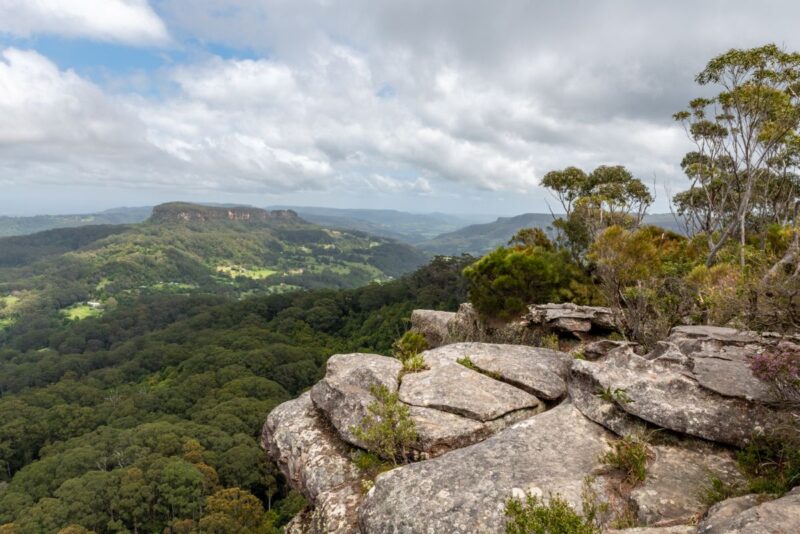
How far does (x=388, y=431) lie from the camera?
7902 mm

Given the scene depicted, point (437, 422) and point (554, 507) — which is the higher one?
point (554, 507)

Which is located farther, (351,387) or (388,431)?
(351,387)

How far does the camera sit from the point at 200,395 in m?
81.5

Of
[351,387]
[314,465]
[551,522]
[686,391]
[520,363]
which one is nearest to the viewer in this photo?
[551,522]

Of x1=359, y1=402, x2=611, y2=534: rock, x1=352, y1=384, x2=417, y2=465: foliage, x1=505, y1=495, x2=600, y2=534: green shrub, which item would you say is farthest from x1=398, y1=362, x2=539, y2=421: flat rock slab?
x1=505, y1=495, x2=600, y2=534: green shrub

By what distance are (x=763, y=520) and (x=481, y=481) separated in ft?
11.0

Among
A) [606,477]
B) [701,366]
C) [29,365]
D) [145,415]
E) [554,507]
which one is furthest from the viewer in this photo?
[29,365]

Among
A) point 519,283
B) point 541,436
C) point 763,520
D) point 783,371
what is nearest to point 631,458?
point 541,436

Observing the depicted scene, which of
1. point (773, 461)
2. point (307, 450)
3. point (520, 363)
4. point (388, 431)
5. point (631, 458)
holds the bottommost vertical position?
point (307, 450)

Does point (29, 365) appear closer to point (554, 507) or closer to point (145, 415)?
point (145, 415)

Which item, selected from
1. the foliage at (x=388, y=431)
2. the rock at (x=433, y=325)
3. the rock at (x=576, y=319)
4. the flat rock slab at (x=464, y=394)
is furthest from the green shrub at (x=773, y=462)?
the rock at (x=433, y=325)

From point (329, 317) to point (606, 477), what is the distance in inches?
4580

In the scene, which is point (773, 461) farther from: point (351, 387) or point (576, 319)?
point (576, 319)

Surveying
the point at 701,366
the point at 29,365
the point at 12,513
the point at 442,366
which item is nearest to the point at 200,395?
the point at 12,513
